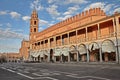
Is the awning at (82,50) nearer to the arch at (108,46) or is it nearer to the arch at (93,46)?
the arch at (93,46)

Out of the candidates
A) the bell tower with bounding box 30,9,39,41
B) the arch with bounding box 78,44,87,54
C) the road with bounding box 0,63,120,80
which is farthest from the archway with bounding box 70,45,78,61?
the bell tower with bounding box 30,9,39,41

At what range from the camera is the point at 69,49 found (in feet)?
156

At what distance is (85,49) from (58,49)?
A: 13696mm

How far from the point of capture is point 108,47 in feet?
115

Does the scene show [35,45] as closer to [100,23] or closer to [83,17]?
[83,17]

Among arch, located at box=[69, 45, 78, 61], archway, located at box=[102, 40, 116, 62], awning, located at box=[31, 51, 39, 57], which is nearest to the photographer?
archway, located at box=[102, 40, 116, 62]

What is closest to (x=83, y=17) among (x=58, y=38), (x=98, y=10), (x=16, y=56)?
(x=98, y=10)

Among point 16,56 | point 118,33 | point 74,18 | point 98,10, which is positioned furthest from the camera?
point 16,56

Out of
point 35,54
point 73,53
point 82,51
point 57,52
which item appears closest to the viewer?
point 82,51

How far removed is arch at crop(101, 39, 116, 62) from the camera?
33906 millimetres

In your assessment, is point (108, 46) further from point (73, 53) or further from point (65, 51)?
point (65, 51)

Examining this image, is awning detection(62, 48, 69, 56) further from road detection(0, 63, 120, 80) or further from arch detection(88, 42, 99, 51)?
road detection(0, 63, 120, 80)

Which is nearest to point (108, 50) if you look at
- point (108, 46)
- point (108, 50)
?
point (108, 50)

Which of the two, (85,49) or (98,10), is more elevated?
(98,10)
